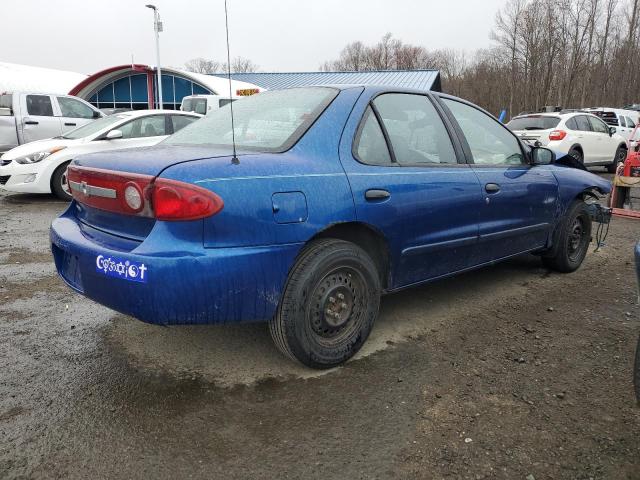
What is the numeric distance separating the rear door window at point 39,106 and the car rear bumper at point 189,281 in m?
10.9

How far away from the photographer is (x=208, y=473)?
2.07m

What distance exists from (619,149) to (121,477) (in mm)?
15500

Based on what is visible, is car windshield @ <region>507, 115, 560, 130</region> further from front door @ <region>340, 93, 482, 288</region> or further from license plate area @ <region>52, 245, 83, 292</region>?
license plate area @ <region>52, 245, 83, 292</region>

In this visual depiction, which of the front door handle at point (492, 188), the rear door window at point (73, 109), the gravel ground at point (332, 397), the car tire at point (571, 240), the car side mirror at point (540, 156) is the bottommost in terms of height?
the gravel ground at point (332, 397)

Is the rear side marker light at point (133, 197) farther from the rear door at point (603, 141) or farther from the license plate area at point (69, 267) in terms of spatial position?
the rear door at point (603, 141)

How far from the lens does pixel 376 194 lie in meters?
2.94

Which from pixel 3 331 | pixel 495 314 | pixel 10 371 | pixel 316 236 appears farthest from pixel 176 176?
pixel 495 314

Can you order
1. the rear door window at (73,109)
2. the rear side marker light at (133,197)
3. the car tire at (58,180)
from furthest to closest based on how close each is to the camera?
the rear door window at (73,109) → the car tire at (58,180) → the rear side marker light at (133,197)

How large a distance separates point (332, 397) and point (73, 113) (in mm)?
11895

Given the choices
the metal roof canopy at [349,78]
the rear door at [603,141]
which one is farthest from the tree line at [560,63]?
the rear door at [603,141]

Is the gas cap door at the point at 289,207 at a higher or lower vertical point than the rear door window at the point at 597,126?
lower

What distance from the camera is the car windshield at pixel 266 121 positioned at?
2911 millimetres

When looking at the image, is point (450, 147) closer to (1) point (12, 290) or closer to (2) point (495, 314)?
(2) point (495, 314)

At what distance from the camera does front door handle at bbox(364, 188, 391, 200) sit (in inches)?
Result: 114
